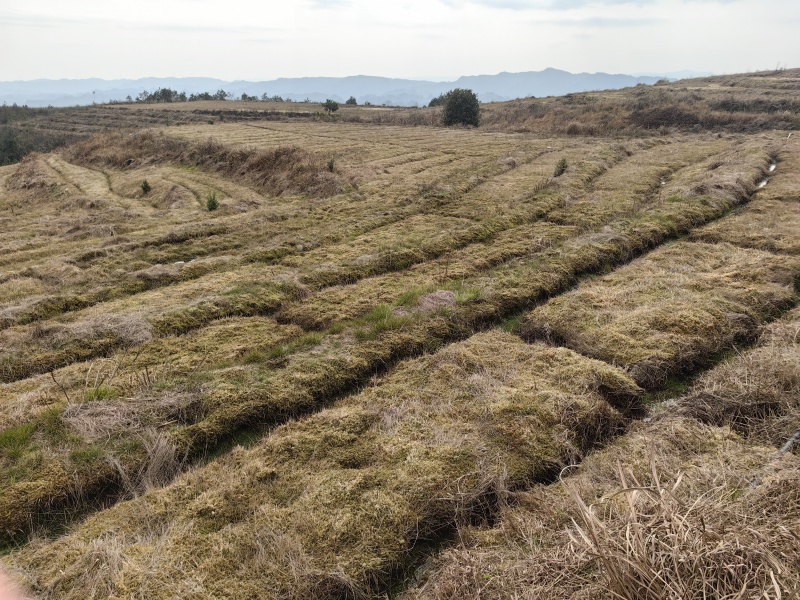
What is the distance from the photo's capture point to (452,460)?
300 inches

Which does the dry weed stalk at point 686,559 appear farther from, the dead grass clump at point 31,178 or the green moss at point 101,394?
the dead grass clump at point 31,178

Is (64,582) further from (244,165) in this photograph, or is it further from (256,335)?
(244,165)

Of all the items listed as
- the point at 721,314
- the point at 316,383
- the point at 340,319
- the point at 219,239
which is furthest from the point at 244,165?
the point at 721,314

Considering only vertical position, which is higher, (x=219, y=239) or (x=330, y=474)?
(x=219, y=239)

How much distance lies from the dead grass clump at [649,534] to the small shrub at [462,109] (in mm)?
64611

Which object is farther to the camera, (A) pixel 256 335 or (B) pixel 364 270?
(B) pixel 364 270

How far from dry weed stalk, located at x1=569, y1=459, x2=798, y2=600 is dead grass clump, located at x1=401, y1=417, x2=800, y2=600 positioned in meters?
0.01

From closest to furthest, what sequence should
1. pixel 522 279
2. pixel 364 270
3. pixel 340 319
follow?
pixel 340 319 < pixel 522 279 < pixel 364 270

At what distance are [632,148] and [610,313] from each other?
105 ft

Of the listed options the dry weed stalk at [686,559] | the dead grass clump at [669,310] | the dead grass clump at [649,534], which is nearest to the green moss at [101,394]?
the dead grass clump at [649,534]

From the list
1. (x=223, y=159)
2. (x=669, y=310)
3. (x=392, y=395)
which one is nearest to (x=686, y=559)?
(x=392, y=395)

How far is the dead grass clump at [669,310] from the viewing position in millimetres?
10758

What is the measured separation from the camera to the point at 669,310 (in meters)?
12.3

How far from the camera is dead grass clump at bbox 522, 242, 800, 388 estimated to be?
10758 mm
